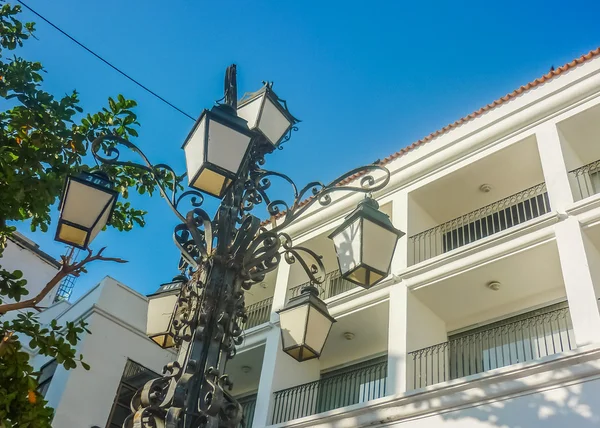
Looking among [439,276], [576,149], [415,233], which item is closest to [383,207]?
[415,233]

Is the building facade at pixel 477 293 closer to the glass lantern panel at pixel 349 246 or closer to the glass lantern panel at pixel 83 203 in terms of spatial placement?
the glass lantern panel at pixel 349 246

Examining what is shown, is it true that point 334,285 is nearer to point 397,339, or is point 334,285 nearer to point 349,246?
point 397,339

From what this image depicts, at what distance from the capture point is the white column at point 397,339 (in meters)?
10.8

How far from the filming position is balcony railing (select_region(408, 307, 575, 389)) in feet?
34.9

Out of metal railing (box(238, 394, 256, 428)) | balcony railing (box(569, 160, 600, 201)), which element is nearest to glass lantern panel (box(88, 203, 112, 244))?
balcony railing (box(569, 160, 600, 201))

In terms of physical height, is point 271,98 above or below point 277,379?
below

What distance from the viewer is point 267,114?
5078 mm

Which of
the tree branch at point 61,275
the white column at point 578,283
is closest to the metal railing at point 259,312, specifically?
the white column at point 578,283

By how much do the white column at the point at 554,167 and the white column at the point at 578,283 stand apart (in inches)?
19.2

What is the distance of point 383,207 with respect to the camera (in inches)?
574

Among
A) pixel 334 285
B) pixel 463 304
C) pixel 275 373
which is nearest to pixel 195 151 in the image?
pixel 463 304

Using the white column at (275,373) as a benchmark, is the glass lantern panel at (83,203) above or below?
below

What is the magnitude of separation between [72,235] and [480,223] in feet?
35.8

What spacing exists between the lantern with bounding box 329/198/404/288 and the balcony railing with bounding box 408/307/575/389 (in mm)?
7307
